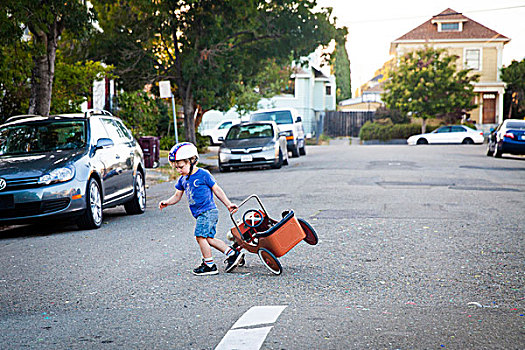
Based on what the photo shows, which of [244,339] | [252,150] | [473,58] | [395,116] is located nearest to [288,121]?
[252,150]

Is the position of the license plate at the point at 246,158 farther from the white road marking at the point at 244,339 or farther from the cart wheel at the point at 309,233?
the white road marking at the point at 244,339

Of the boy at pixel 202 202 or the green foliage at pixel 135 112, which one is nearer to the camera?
the boy at pixel 202 202

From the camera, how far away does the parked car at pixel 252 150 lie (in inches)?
851

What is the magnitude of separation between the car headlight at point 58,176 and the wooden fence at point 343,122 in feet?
162

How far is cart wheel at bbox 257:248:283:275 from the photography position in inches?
253

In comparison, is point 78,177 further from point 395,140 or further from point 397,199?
point 395,140

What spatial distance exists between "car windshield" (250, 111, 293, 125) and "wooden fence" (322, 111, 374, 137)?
93.2 ft

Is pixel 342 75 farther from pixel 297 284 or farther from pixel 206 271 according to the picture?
pixel 297 284

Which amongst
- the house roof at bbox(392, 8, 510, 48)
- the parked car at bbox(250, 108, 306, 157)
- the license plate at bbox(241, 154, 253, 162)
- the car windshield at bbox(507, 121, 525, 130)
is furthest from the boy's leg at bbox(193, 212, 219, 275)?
the house roof at bbox(392, 8, 510, 48)

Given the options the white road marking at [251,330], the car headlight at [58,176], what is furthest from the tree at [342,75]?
the white road marking at [251,330]

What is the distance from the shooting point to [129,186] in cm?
1146

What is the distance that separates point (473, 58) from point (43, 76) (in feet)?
150

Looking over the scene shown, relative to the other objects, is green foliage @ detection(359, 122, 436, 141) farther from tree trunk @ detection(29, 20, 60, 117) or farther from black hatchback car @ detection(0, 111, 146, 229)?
black hatchback car @ detection(0, 111, 146, 229)

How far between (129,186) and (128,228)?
1.60 meters
